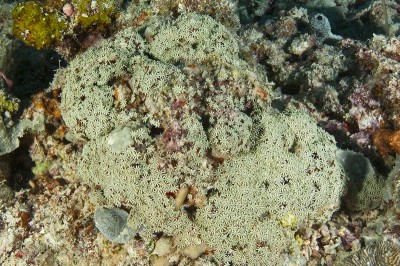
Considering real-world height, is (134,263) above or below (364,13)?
below

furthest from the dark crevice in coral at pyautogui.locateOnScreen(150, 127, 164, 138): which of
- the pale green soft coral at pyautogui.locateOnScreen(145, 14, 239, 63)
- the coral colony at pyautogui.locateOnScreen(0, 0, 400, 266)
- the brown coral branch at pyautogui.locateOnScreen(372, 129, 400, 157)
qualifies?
the brown coral branch at pyautogui.locateOnScreen(372, 129, 400, 157)

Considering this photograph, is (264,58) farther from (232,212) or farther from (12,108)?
(12,108)

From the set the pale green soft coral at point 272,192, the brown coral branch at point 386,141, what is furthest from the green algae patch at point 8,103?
the brown coral branch at point 386,141

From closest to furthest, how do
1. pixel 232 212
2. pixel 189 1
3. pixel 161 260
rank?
pixel 232 212 → pixel 161 260 → pixel 189 1

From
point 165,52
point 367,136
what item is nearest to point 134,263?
point 165,52

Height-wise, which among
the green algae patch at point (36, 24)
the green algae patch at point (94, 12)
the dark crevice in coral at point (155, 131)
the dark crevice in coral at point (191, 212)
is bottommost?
the dark crevice in coral at point (191, 212)

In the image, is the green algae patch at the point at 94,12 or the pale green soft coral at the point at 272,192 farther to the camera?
the green algae patch at the point at 94,12

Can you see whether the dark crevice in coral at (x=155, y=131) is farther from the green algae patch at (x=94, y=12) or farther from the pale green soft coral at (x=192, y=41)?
the green algae patch at (x=94, y=12)
